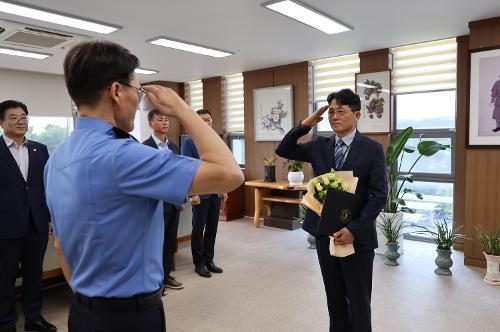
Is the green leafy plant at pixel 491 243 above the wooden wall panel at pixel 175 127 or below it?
below

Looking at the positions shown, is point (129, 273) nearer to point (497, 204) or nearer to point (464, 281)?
point (464, 281)

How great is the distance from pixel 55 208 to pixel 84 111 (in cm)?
27

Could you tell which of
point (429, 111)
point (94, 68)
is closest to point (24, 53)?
point (94, 68)

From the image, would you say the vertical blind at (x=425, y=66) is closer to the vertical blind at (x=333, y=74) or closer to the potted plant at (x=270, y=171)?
the vertical blind at (x=333, y=74)

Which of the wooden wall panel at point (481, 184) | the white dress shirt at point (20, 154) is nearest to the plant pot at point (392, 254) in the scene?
the wooden wall panel at point (481, 184)

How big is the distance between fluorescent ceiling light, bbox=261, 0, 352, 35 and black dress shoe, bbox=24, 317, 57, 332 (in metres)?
3.13

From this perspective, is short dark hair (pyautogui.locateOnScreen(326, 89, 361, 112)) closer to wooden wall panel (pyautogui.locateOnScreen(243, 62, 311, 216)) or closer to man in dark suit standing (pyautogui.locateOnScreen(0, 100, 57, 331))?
man in dark suit standing (pyautogui.locateOnScreen(0, 100, 57, 331))

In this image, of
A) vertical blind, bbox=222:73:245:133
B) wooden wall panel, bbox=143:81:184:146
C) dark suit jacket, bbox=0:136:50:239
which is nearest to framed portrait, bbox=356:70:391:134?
vertical blind, bbox=222:73:245:133

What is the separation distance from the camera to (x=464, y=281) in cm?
365

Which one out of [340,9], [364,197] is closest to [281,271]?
[364,197]

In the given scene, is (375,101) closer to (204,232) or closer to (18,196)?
(204,232)

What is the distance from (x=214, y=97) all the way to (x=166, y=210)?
429cm

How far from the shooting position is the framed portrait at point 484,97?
12.8 ft

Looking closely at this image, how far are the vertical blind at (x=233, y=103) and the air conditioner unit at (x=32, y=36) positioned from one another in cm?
306
